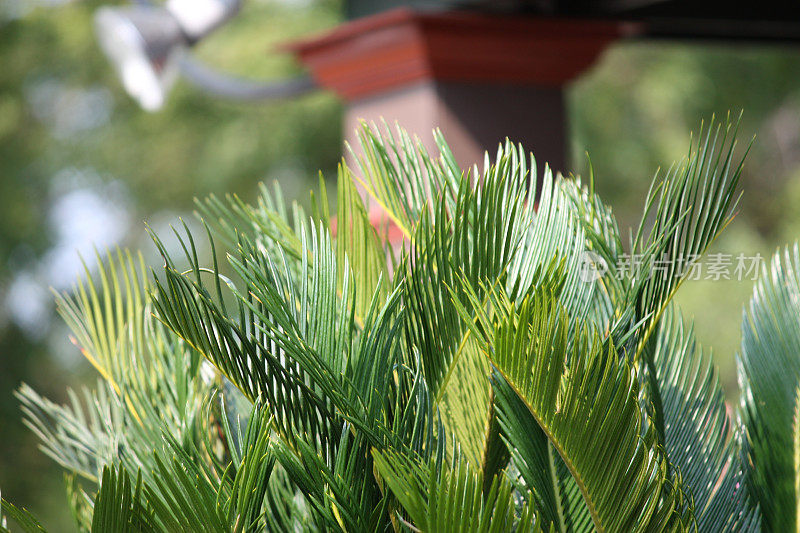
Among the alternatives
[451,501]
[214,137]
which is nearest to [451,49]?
[451,501]

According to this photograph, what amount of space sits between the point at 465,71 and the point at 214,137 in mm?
4750

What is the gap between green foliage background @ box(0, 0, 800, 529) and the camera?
19.9ft

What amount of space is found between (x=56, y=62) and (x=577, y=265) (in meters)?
6.48

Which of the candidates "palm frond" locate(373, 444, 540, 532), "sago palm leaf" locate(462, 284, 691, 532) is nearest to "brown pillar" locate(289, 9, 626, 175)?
"sago palm leaf" locate(462, 284, 691, 532)

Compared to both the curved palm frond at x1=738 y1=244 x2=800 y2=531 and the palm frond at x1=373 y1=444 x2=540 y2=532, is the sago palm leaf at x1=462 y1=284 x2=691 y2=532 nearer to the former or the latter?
the palm frond at x1=373 y1=444 x2=540 y2=532

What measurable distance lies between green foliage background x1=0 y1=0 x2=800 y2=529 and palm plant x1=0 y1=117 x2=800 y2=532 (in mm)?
4775

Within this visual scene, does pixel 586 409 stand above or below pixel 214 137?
below

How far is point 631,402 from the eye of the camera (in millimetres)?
944

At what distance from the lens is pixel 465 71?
2.04 meters

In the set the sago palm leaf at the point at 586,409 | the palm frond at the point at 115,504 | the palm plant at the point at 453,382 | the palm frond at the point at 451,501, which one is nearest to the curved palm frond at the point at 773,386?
the palm plant at the point at 453,382

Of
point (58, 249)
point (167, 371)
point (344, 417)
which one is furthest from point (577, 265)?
point (58, 249)

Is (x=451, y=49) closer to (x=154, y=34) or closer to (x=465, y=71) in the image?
(x=465, y=71)

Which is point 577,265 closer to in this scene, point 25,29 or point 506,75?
point 506,75

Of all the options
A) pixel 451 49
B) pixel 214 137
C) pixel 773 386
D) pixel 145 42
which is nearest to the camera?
pixel 773 386
